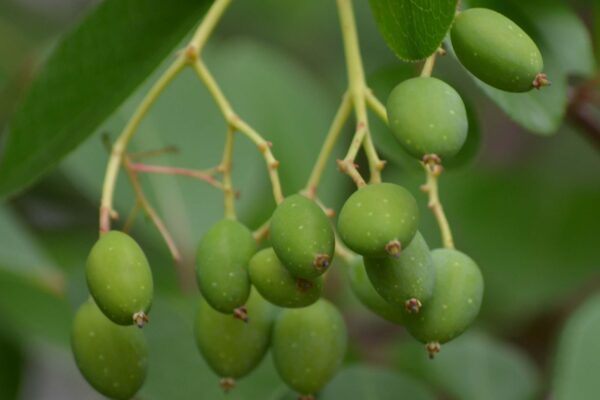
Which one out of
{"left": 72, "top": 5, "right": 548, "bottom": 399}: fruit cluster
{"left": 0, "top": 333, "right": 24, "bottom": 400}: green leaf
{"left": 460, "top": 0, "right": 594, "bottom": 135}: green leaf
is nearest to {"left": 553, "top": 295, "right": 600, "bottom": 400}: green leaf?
{"left": 460, "top": 0, "right": 594, "bottom": 135}: green leaf

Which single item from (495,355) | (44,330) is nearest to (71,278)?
(44,330)

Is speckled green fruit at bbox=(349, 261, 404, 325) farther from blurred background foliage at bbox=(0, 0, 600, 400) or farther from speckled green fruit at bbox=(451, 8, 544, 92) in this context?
blurred background foliage at bbox=(0, 0, 600, 400)

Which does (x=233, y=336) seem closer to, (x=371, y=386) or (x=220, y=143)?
(x=371, y=386)

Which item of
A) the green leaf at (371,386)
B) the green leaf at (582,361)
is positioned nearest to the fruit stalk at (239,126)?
the green leaf at (371,386)

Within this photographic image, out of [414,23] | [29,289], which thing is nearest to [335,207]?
[29,289]

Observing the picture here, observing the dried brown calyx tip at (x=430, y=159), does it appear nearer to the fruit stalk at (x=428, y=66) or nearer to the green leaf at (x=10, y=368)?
the fruit stalk at (x=428, y=66)
